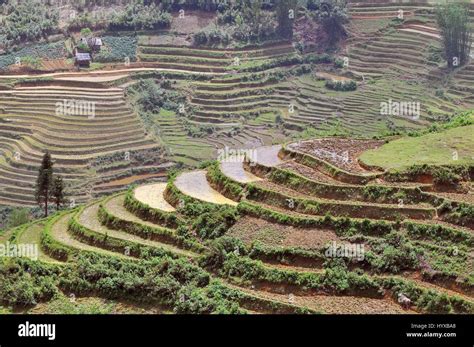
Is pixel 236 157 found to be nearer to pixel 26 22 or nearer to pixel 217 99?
pixel 217 99

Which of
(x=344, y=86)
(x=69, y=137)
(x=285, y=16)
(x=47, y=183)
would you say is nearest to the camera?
(x=47, y=183)

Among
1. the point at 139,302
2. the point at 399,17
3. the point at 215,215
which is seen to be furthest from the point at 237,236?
the point at 399,17

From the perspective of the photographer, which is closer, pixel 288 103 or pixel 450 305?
pixel 450 305

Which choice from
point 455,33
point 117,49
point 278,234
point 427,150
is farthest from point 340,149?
point 117,49

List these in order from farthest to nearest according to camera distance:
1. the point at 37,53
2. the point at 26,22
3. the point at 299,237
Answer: the point at 26,22, the point at 37,53, the point at 299,237

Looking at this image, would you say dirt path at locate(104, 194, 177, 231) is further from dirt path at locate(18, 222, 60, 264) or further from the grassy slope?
the grassy slope

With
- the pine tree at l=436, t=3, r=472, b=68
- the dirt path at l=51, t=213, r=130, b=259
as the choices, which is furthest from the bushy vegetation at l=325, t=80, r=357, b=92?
the dirt path at l=51, t=213, r=130, b=259

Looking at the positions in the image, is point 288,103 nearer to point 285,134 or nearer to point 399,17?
point 285,134
